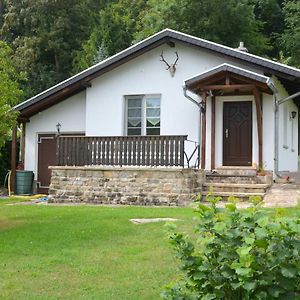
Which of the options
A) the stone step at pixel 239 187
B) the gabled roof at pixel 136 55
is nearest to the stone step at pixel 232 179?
the stone step at pixel 239 187

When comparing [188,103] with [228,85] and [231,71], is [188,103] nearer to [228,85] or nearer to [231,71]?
[228,85]

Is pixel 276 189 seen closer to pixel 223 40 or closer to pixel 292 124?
pixel 292 124

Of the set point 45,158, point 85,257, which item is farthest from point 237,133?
point 85,257

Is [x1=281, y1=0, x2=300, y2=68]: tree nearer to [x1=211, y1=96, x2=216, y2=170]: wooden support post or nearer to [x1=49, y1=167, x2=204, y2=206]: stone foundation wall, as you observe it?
[x1=211, y1=96, x2=216, y2=170]: wooden support post

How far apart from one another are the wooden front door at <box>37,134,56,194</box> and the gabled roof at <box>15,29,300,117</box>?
3.76 ft

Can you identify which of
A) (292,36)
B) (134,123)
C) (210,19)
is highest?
(210,19)

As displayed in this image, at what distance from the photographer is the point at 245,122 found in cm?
1653

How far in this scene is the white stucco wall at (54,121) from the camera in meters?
19.7

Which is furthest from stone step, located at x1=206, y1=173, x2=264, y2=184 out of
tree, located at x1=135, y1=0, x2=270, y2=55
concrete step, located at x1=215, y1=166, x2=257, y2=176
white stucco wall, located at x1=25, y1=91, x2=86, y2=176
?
tree, located at x1=135, y1=0, x2=270, y2=55

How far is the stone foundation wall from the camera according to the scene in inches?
579

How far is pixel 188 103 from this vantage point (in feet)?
56.2

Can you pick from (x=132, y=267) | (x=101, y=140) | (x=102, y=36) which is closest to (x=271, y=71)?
(x=101, y=140)

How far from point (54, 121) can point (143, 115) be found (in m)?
4.03

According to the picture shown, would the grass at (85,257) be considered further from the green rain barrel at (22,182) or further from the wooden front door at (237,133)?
the green rain barrel at (22,182)
